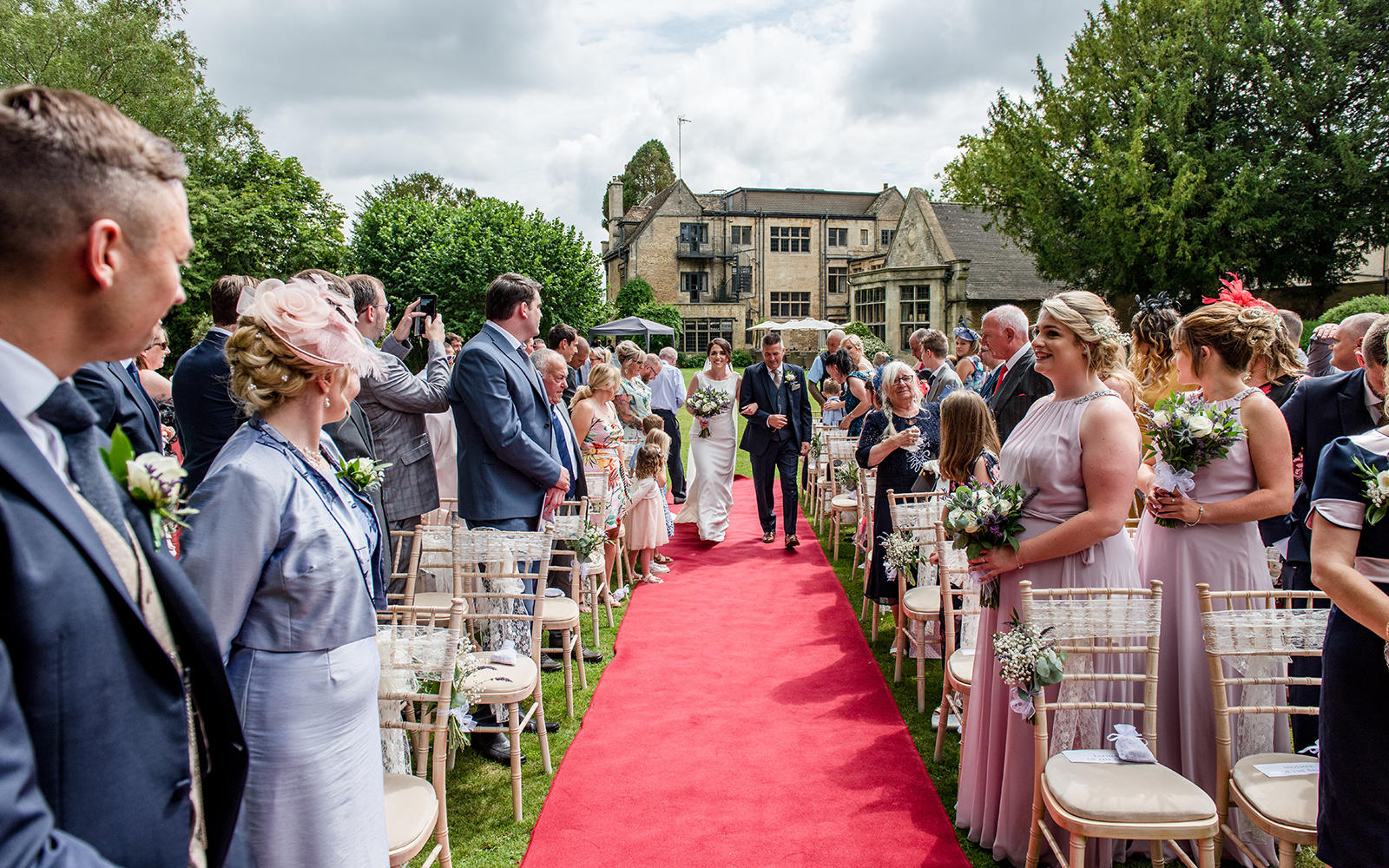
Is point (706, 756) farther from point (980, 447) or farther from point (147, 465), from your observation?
point (147, 465)

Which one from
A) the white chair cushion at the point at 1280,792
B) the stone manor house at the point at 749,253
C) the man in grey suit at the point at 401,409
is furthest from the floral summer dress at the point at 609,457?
the stone manor house at the point at 749,253

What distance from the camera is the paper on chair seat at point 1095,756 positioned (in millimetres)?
3295

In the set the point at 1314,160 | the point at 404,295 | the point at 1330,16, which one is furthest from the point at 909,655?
the point at 404,295

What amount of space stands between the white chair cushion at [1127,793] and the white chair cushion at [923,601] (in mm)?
2264

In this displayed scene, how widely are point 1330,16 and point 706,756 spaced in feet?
86.4

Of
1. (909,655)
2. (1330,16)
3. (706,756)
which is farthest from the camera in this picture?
(1330,16)

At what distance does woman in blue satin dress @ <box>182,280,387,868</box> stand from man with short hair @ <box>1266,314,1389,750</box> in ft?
14.2

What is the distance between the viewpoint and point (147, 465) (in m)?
1.44

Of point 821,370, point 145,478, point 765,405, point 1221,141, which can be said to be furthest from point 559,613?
point 1221,141

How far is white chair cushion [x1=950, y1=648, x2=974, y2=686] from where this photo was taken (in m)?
4.36

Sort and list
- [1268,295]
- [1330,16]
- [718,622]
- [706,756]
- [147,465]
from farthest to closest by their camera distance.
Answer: [1268,295] < [1330,16] < [718,622] < [706,756] < [147,465]

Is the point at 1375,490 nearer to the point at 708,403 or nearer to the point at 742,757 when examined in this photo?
the point at 742,757

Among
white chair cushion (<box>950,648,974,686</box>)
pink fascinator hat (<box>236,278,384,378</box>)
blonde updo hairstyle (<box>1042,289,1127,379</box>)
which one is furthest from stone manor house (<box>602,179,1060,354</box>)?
pink fascinator hat (<box>236,278,384,378</box>)

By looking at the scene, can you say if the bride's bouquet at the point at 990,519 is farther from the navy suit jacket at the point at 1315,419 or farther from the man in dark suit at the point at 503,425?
the man in dark suit at the point at 503,425
